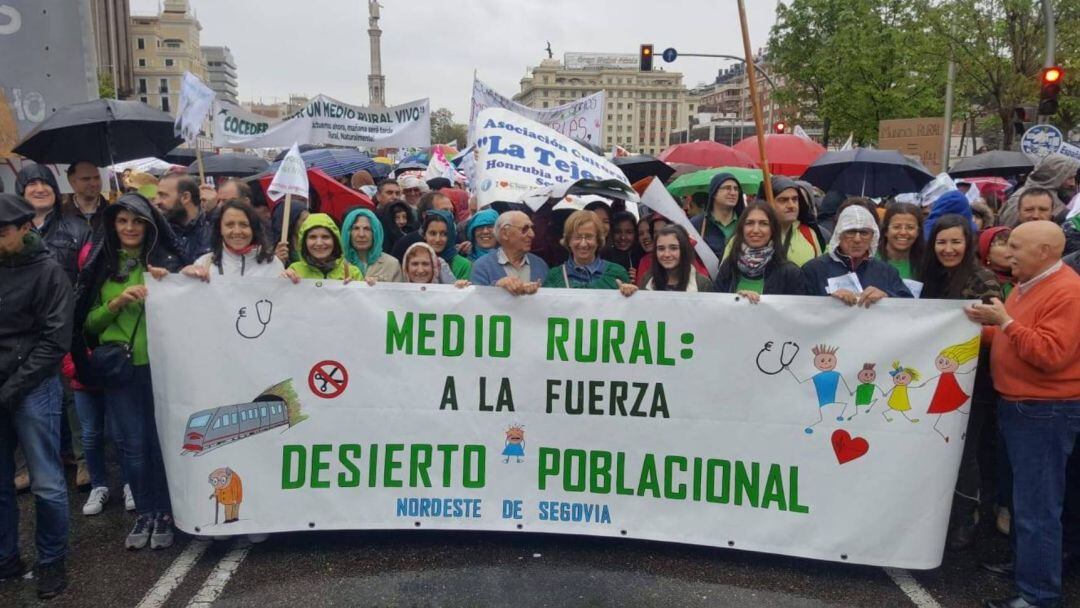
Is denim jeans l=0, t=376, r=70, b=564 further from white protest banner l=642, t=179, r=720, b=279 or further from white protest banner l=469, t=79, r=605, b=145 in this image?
white protest banner l=469, t=79, r=605, b=145

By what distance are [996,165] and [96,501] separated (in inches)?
409

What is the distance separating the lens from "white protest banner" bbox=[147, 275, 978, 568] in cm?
394

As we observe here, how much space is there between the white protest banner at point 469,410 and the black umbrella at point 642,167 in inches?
232

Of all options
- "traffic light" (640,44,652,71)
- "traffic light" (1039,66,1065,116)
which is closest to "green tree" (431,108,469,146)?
"traffic light" (640,44,652,71)

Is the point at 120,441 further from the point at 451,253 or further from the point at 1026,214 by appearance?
the point at 1026,214

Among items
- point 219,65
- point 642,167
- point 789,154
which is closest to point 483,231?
point 642,167

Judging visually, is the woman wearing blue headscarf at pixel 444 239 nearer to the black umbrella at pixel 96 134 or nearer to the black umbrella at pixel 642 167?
the black umbrella at pixel 96 134

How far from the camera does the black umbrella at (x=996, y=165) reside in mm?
9984

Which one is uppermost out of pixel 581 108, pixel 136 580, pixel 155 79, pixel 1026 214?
pixel 155 79

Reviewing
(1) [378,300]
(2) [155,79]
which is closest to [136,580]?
(1) [378,300]

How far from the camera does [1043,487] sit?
138 inches

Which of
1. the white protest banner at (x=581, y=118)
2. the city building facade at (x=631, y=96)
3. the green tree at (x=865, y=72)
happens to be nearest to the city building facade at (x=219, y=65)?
the city building facade at (x=631, y=96)

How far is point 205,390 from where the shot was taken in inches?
158

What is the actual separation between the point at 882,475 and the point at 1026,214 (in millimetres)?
2579
